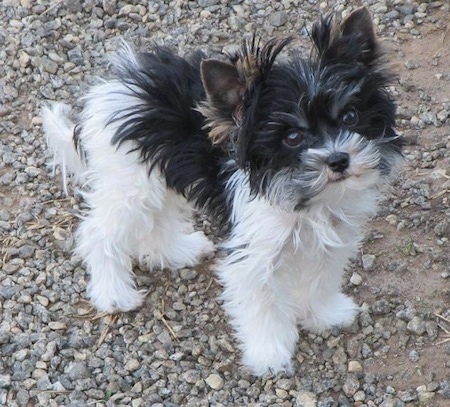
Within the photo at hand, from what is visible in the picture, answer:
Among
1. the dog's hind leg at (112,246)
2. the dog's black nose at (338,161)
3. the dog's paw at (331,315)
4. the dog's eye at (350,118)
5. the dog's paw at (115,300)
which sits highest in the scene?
the dog's eye at (350,118)

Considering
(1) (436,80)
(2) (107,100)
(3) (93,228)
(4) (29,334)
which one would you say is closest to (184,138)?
(2) (107,100)

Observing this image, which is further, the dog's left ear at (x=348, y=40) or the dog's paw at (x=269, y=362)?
the dog's paw at (x=269, y=362)

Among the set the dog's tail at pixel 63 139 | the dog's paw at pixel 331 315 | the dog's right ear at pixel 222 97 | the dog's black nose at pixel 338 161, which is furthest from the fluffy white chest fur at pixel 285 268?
the dog's tail at pixel 63 139

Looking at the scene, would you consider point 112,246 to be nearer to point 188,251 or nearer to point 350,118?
point 188,251

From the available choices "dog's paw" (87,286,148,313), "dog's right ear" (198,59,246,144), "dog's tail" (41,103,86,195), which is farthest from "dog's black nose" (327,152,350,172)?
"dog's paw" (87,286,148,313)

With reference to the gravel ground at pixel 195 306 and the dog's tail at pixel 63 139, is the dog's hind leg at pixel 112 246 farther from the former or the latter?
the dog's tail at pixel 63 139

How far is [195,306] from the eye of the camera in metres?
5.48

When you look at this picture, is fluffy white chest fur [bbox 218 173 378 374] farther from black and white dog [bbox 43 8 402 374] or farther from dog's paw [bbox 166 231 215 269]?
dog's paw [bbox 166 231 215 269]

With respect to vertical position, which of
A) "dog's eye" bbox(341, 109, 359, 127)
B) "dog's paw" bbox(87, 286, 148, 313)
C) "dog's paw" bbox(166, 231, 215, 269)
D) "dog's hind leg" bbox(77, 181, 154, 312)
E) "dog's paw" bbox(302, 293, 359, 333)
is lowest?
"dog's paw" bbox(302, 293, 359, 333)

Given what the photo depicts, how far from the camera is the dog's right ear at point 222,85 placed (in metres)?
3.77

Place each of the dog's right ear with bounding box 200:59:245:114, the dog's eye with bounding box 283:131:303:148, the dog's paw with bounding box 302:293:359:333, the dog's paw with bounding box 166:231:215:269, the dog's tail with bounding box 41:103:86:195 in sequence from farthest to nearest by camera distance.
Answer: the dog's paw with bounding box 166:231:215:269 → the dog's tail with bounding box 41:103:86:195 → the dog's paw with bounding box 302:293:359:333 → the dog's eye with bounding box 283:131:303:148 → the dog's right ear with bounding box 200:59:245:114

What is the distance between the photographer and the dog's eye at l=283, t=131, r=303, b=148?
3885mm

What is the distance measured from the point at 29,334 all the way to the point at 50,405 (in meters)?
0.54

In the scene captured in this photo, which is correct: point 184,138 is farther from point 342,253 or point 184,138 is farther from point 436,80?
point 436,80
